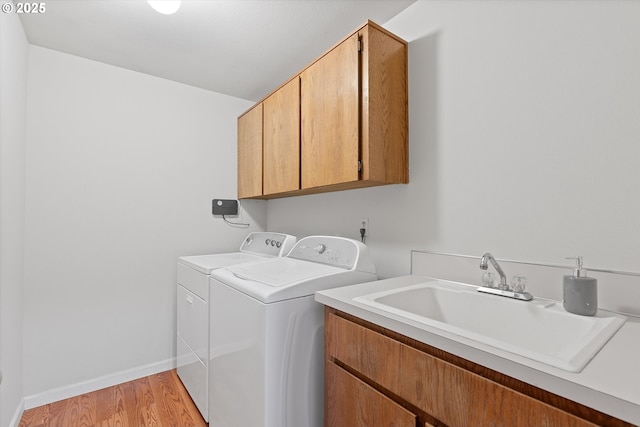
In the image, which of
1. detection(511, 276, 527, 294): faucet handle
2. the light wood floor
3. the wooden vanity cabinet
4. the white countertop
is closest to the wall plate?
the light wood floor

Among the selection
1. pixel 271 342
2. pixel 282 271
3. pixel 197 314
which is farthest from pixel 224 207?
pixel 271 342

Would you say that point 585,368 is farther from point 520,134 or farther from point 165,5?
point 165,5

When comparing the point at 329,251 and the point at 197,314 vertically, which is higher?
the point at 329,251

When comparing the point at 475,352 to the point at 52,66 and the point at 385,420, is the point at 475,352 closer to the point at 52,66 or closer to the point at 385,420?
the point at 385,420

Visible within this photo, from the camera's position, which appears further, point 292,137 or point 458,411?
point 292,137

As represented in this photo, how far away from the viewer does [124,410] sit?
1.81m

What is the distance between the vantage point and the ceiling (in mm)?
1540

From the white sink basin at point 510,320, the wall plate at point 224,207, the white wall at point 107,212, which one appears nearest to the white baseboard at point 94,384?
the white wall at point 107,212

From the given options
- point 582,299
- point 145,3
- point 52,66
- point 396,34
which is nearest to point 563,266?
point 582,299

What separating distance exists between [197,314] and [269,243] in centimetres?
72

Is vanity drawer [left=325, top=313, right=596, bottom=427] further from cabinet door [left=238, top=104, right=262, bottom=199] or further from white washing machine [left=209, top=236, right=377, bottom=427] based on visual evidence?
cabinet door [left=238, top=104, right=262, bottom=199]

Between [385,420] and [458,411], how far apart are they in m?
0.26

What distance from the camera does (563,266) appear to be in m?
1.04

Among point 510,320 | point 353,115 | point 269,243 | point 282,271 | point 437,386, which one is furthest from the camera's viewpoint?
point 269,243
